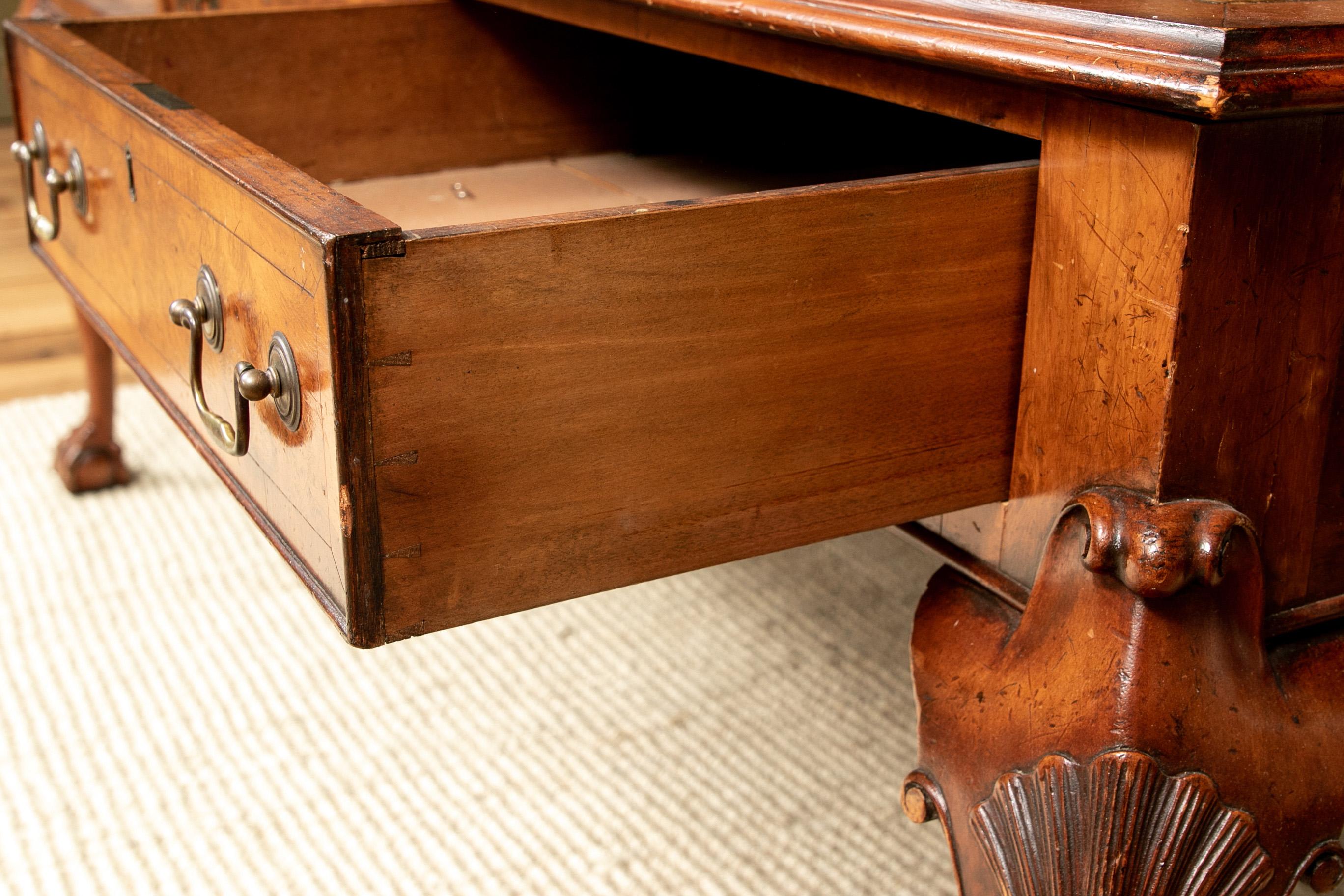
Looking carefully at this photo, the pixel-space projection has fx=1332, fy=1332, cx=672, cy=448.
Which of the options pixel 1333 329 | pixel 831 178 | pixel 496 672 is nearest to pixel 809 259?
pixel 1333 329

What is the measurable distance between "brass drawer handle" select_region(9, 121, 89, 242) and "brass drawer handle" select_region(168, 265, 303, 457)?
0.68ft

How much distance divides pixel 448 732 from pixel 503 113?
421 mm

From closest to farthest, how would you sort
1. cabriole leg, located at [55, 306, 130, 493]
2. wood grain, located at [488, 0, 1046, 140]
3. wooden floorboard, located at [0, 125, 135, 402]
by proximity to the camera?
wood grain, located at [488, 0, 1046, 140]
cabriole leg, located at [55, 306, 130, 493]
wooden floorboard, located at [0, 125, 135, 402]

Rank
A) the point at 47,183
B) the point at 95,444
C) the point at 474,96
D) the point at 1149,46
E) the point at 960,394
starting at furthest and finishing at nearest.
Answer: the point at 95,444 < the point at 474,96 < the point at 47,183 < the point at 960,394 < the point at 1149,46

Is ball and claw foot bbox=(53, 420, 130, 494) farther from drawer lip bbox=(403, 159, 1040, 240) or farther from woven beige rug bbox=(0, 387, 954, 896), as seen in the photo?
drawer lip bbox=(403, 159, 1040, 240)

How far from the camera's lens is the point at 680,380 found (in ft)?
1.50

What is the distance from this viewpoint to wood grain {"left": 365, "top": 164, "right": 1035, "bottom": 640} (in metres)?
0.42

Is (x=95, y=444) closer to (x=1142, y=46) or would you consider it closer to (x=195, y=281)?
(x=195, y=281)

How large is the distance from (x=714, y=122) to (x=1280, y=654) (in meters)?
0.58

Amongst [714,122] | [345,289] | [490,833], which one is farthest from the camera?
[714,122]

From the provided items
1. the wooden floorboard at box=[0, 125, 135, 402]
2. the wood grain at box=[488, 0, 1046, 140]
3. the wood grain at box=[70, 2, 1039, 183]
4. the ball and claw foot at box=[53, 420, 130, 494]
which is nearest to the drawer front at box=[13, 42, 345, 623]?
the wood grain at box=[70, 2, 1039, 183]

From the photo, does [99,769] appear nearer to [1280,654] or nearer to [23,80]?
[23,80]

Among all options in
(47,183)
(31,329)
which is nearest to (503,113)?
(47,183)

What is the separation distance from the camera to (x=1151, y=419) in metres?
0.47
